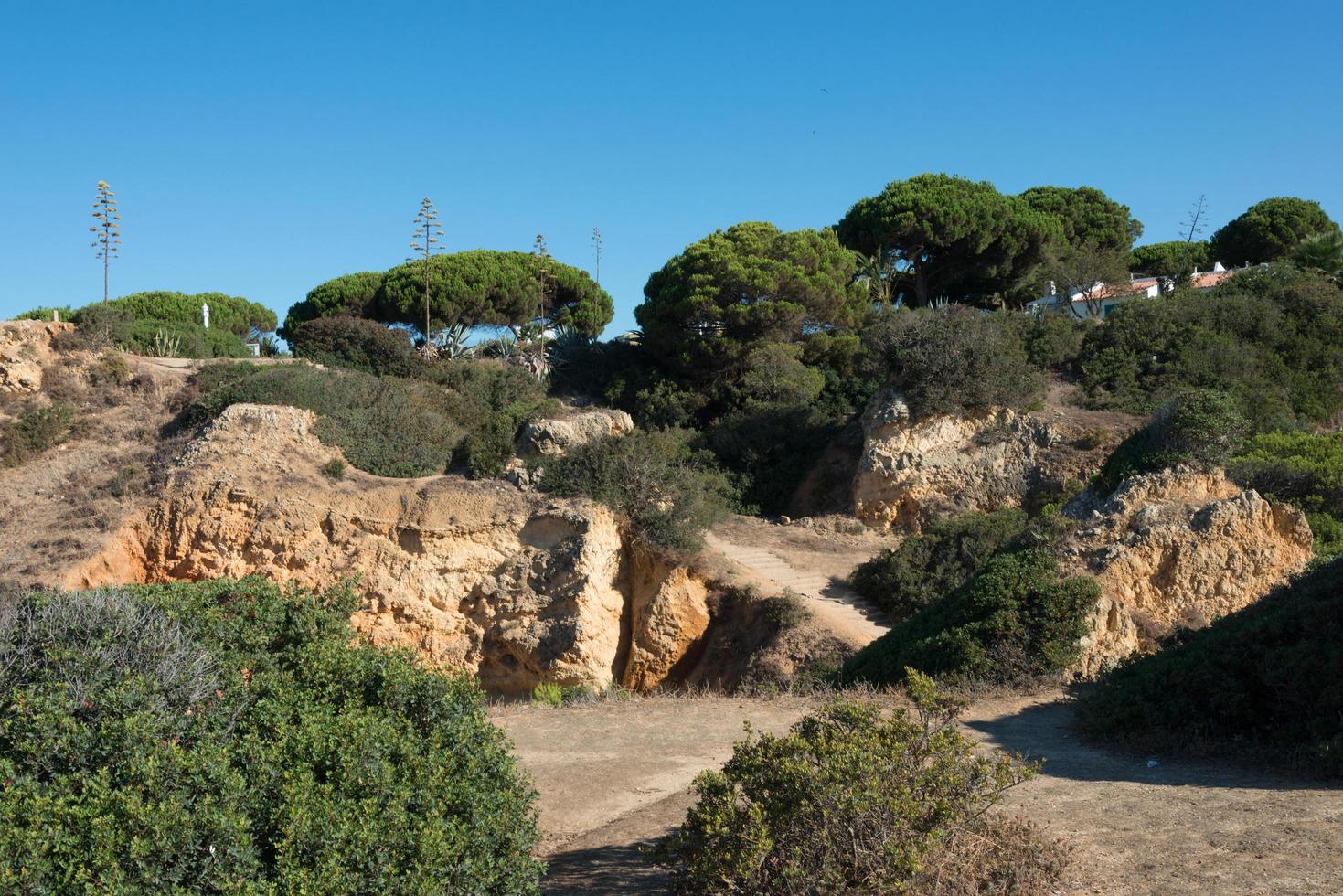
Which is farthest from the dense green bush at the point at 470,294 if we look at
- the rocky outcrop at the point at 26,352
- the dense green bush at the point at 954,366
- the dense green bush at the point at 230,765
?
the dense green bush at the point at 230,765

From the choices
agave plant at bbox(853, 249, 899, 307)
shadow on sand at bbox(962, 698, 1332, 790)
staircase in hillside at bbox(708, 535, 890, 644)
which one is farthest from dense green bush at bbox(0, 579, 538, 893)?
agave plant at bbox(853, 249, 899, 307)

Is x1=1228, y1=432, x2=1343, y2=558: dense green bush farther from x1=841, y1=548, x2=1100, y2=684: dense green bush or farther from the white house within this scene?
the white house

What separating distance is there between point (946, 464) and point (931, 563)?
5.53m

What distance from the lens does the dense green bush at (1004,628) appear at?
38.6 feet

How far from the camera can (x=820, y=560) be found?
21.5m

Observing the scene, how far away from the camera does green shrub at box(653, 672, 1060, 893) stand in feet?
16.8

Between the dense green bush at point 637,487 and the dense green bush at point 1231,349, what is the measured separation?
41.8 ft

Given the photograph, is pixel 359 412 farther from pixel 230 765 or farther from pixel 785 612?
pixel 230 765

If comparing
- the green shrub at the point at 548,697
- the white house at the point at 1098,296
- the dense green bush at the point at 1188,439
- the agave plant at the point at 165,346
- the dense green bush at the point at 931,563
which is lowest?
the green shrub at the point at 548,697

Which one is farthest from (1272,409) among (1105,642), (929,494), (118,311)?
(118,311)

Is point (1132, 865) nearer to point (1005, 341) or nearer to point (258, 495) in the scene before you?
point (258, 495)

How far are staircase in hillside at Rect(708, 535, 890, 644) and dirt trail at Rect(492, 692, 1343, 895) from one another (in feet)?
22.2

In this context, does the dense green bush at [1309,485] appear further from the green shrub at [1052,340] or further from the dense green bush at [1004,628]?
the green shrub at [1052,340]

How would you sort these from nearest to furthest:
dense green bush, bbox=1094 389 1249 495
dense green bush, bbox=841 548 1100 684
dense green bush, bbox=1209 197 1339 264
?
dense green bush, bbox=841 548 1100 684
dense green bush, bbox=1094 389 1249 495
dense green bush, bbox=1209 197 1339 264
